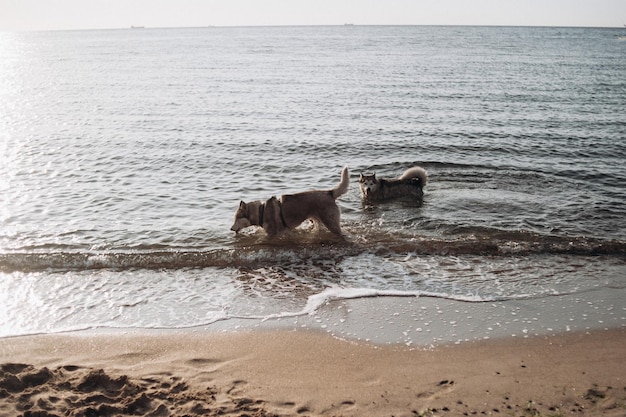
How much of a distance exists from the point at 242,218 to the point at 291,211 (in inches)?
41.7

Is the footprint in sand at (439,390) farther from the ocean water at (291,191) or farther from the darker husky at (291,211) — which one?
the darker husky at (291,211)

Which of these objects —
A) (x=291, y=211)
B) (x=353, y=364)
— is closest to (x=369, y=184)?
(x=291, y=211)

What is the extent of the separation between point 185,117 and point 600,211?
63.6 feet

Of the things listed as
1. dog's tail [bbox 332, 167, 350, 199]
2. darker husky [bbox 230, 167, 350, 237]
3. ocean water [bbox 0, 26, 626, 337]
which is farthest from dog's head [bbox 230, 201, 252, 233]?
dog's tail [bbox 332, 167, 350, 199]

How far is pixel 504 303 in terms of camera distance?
8.04 meters

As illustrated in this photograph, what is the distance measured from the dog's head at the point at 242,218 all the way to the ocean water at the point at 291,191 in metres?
0.36

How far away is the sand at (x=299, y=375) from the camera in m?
5.32

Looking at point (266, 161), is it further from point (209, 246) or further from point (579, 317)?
point (579, 317)

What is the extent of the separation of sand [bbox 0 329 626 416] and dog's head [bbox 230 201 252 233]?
3972mm

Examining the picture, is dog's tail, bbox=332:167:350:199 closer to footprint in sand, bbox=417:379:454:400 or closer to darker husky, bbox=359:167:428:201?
darker husky, bbox=359:167:428:201

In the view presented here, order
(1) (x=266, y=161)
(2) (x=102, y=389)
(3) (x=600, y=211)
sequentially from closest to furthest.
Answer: (2) (x=102, y=389) < (3) (x=600, y=211) < (1) (x=266, y=161)

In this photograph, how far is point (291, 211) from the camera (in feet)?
36.0

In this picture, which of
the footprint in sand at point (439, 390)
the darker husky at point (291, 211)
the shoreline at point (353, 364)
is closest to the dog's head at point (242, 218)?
the darker husky at point (291, 211)

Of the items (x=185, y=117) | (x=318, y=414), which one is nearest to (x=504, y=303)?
(x=318, y=414)
